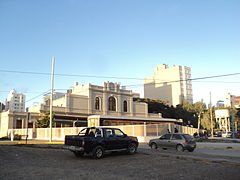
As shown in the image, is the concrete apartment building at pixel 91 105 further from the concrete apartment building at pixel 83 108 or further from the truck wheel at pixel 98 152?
the truck wheel at pixel 98 152

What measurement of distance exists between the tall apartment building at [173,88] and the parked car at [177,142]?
4953 inches

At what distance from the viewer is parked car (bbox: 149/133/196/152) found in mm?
19047

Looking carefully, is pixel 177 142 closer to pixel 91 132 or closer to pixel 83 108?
pixel 91 132

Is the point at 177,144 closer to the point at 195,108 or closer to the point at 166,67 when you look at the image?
the point at 195,108

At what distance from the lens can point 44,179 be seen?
8.42 meters

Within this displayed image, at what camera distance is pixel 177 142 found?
63.7ft

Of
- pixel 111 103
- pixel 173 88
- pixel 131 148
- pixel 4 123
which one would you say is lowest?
pixel 131 148

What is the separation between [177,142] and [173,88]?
133911 mm

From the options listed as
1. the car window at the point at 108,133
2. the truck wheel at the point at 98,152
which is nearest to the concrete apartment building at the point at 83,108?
the car window at the point at 108,133

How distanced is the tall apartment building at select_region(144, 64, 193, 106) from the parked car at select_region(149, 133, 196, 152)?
126 metres

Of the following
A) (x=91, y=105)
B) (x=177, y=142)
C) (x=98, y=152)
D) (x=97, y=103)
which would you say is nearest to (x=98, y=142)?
(x=98, y=152)

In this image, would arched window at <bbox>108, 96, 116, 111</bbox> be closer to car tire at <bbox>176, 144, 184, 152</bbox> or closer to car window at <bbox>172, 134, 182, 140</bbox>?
car window at <bbox>172, 134, 182, 140</bbox>

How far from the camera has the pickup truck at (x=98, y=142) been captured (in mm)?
13750

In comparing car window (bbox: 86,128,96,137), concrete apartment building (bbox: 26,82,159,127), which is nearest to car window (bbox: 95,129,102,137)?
car window (bbox: 86,128,96,137)
